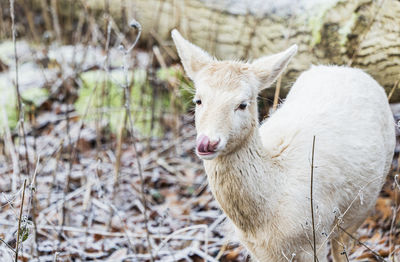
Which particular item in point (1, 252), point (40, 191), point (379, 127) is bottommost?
point (40, 191)

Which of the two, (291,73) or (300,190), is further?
(291,73)

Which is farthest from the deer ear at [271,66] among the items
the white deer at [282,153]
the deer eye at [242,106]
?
the deer eye at [242,106]

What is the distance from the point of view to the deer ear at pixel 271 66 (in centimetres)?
265

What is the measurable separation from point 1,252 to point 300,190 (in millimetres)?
2051

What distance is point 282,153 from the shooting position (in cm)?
292

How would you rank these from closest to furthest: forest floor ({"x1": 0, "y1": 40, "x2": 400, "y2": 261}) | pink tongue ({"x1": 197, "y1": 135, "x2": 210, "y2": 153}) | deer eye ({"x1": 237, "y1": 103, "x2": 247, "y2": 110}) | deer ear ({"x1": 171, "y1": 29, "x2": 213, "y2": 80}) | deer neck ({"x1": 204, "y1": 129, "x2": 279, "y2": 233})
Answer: pink tongue ({"x1": 197, "y1": 135, "x2": 210, "y2": 153}), deer eye ({"x1": 237, "y1": 103, "x2": 247, "y2": 110}), deer neck ({"x1": 204, "y1": 129, "x2": 279, "y2": 233}), deer ear ({"x1": 171, "y1": 29, "x2": 213, "y2": 80}), forest floor ({"x1": 0, "y1": 40, "x2": 400, "y2": 261})

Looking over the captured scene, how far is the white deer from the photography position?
99.0 inches

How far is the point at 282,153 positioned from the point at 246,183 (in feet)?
1.26

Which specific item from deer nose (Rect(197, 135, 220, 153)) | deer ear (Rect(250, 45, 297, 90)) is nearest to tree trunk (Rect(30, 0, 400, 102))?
deer ear (Rect(250, 45, 297, 90))

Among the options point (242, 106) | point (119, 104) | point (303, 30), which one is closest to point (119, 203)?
point (119, 104)

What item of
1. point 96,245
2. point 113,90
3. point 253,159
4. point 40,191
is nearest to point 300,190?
point 253,159

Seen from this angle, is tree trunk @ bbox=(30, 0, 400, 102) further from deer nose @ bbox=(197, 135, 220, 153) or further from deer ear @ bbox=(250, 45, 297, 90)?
deer nose @ bbox=(197, 135, 220, 153)

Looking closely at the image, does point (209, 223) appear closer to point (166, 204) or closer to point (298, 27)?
point (166, 204)

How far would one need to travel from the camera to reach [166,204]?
457cm
